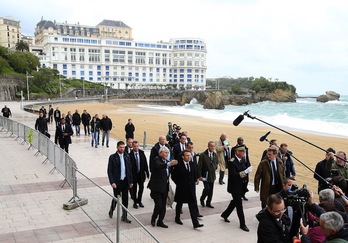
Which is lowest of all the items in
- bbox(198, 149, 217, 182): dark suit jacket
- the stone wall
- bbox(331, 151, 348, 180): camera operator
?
bbox(198, 149, 217, 182): dark suit jacket

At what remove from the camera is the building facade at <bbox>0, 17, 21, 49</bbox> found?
124831 millimetres

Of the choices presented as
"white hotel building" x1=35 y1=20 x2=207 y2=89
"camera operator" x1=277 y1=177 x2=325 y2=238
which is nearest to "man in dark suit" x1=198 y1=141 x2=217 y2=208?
"camera operator" x1=277 y1=177 x2=325 y2=238

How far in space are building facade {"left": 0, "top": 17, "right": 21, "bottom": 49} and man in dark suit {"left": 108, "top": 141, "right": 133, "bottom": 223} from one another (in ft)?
431

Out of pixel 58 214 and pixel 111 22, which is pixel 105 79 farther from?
pixel 58 214

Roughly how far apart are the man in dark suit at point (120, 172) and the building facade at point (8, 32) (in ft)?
431

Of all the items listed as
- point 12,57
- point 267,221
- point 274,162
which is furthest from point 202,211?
point 12,57

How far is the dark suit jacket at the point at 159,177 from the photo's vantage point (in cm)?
688

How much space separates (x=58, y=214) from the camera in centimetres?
756

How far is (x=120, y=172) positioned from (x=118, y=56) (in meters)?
126

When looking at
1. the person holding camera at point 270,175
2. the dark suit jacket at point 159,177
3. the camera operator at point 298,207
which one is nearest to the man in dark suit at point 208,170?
the person holding camera at point 270,175

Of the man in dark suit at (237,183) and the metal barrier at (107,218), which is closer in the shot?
the metal barrier at (107,218)

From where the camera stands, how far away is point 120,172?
7277 millimetres

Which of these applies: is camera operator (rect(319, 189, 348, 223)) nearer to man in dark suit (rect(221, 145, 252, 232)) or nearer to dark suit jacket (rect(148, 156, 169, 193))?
man in dark suit (rect(221, 145, 252, 232))

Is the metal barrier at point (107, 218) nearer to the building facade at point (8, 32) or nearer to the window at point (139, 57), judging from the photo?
the window at point (139, 57)
